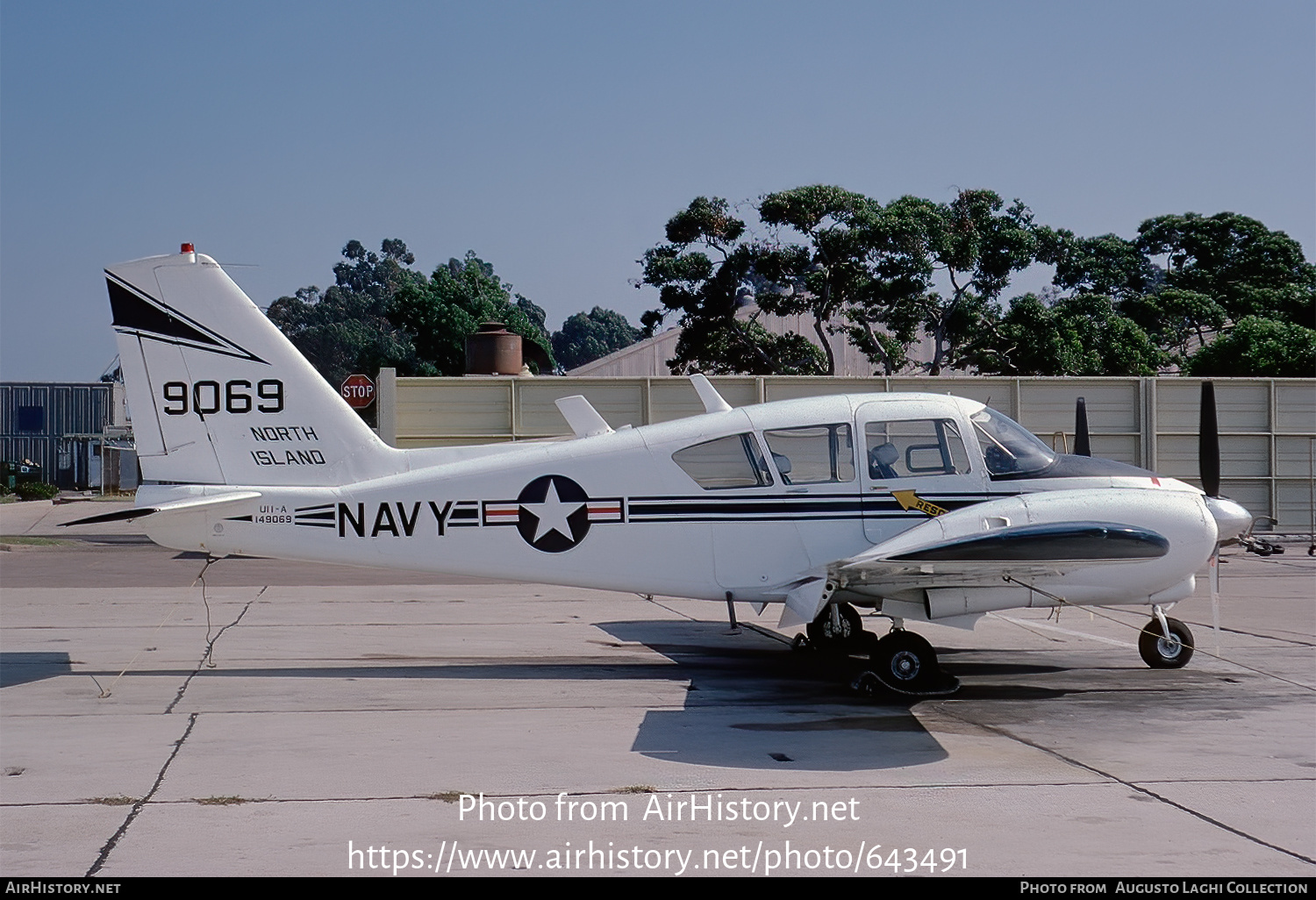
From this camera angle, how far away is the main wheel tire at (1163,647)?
434 inches

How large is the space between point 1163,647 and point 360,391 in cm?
2070

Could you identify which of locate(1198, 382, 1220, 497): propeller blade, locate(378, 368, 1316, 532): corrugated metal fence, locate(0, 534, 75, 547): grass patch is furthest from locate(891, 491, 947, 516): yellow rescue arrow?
locate(0, 534, 75, 547): grass patch

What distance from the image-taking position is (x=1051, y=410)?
87.4 feet

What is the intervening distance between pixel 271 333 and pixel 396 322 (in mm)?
48742

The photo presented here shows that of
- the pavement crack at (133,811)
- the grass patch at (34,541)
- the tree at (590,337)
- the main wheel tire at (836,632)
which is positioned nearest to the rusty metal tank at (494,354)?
the grass patch at (34,541)

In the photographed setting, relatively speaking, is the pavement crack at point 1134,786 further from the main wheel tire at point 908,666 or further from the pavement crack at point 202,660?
the pavement crack at point 202,660

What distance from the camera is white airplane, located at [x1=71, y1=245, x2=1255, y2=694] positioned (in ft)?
33.3

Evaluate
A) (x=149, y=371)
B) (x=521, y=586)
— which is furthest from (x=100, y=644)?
Answer: (x=521, y=586)

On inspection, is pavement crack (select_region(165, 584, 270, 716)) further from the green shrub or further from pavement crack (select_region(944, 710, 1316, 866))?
the green shrub

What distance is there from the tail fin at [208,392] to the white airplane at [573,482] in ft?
0.05

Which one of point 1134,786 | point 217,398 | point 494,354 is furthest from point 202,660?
point 494,354

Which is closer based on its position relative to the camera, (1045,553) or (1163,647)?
(1045,553)

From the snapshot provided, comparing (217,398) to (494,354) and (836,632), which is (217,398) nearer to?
(836,632)

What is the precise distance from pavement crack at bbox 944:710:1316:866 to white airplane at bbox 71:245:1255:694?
1.61m
